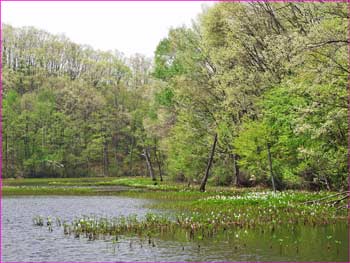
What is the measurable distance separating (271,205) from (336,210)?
3.63 m

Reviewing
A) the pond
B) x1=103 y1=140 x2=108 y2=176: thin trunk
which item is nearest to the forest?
x1=103 y1=140 x2=108 y2=176: thin trunk

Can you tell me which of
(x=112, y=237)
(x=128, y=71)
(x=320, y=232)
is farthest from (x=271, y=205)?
(x=128, y=71)

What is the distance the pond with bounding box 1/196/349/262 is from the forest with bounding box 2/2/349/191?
6.45 metres

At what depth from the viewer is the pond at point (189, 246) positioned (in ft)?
44.0

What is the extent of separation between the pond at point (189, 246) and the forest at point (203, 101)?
6.45m

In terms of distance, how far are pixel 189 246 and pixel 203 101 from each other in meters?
27.6

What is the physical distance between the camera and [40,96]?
8581cm

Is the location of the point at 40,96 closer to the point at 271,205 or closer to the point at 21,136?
the point at 21,136

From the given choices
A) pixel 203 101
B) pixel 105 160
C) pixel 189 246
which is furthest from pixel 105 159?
pixel 189 246

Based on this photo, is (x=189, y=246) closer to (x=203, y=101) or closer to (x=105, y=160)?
(x=203, y=101)

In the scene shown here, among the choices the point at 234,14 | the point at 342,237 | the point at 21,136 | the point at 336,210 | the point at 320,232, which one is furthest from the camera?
the point at 21,136

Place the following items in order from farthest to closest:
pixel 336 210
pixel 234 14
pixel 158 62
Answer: pixel 158 62, pixel 234 14, pixel 336 210

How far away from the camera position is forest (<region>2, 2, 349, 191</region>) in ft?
79.1

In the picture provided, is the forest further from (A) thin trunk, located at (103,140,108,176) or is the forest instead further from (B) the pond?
(B) the pond
